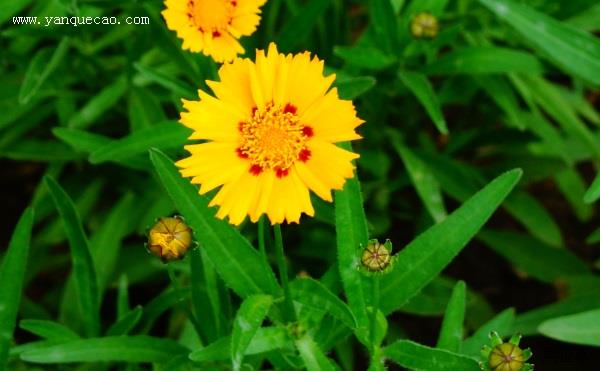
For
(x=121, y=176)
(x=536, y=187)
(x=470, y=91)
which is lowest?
A: (x=536, y=187)

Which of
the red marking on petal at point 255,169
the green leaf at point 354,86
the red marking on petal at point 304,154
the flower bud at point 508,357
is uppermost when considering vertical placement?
the green leaf at point 354,86

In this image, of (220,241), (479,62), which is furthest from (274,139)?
(479,62)

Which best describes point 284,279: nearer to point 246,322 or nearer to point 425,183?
point 246,322

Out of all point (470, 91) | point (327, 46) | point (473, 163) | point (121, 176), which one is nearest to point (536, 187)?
point (473, 163)

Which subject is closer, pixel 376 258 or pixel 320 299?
pixel 376 258

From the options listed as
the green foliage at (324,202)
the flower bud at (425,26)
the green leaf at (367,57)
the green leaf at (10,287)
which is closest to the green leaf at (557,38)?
the green foliage at (324,202)

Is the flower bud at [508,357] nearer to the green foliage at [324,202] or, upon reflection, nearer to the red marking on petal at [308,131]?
the green foliage at [324,202]

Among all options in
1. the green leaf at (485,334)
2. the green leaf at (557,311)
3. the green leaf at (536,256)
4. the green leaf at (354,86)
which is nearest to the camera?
the green leaf at (354,86)

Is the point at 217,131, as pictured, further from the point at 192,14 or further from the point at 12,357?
the point at 12,357
